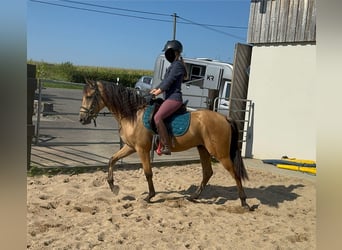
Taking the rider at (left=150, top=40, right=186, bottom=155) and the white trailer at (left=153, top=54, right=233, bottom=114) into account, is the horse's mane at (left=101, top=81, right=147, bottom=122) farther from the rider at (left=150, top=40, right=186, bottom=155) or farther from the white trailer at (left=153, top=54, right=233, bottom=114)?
the white trailer at (left=153, top=54, right=233, bottom=114)

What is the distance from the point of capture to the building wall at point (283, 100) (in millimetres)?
7734

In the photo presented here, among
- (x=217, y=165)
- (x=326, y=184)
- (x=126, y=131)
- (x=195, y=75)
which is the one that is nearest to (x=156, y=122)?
(x=126, y=131)

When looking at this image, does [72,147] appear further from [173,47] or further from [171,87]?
[173,47]

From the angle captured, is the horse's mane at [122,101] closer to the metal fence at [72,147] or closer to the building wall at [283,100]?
the metal fence at [72,147]

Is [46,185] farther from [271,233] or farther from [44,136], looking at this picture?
[44,136]

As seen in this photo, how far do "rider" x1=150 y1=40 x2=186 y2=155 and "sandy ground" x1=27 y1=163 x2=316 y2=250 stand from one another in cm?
97

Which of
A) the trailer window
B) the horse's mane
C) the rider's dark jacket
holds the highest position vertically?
the trailer window

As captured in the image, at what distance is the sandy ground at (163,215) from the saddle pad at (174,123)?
94cm

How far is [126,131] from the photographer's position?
469cm

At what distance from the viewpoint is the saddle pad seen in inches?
182

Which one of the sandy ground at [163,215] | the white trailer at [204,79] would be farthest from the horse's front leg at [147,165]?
the white trailer at [204,79]

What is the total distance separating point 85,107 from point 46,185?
1.31 metres

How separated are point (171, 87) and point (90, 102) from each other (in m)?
1.05

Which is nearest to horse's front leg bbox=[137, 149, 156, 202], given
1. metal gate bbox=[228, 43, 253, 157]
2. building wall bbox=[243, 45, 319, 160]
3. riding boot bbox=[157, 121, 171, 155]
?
riding boot bbox=[157, 121, 171, 155]
